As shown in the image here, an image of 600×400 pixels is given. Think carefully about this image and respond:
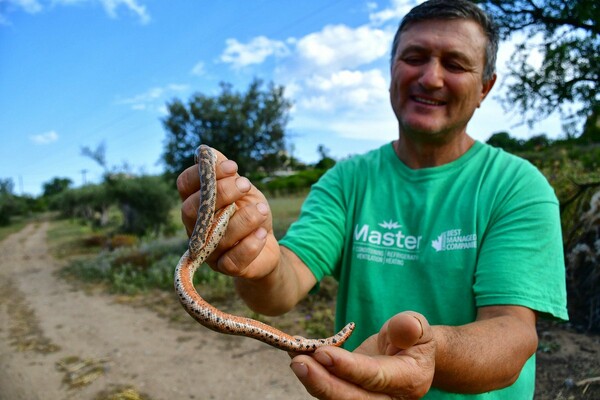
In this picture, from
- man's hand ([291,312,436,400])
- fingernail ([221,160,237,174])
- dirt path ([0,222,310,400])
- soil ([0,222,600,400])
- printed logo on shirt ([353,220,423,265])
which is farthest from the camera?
dirt path ([0,222,310,400])

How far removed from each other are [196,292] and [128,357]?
249 inches

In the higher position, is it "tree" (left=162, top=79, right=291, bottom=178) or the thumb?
"tree" (left=162, top=79, right=291, bottom=178)

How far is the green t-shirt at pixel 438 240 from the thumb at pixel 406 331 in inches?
36.5

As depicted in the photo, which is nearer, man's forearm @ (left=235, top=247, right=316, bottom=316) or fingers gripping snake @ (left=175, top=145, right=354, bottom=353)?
fingers gripping snake @ (left=175, top=145, right=354, bottom=353)

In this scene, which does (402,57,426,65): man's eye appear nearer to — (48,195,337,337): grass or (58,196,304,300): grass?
(48,195,337,337): grass

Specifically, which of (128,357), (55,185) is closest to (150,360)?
(128,357)

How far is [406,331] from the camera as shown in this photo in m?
1.66

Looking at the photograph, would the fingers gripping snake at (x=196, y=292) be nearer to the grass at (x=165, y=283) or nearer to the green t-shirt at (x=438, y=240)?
the green t-shirt at (x=438, y=240)

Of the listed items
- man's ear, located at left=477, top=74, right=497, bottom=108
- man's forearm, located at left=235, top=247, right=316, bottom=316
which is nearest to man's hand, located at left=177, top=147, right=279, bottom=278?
man's forearm, located at left=235, top=247, right=316, bottom=316

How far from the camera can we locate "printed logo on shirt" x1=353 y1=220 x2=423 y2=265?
290cm

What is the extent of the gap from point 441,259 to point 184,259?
154 centimetres


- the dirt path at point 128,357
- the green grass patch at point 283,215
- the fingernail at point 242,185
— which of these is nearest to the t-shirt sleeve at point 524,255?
the fingernail at point 242,185

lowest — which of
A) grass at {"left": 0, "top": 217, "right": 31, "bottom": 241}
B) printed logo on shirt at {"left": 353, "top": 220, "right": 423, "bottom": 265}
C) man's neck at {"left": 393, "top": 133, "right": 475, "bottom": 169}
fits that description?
grass at {"left": 0, "top": 217, "right": 31, "bottom": 241}

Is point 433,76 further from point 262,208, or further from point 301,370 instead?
point 301,370
